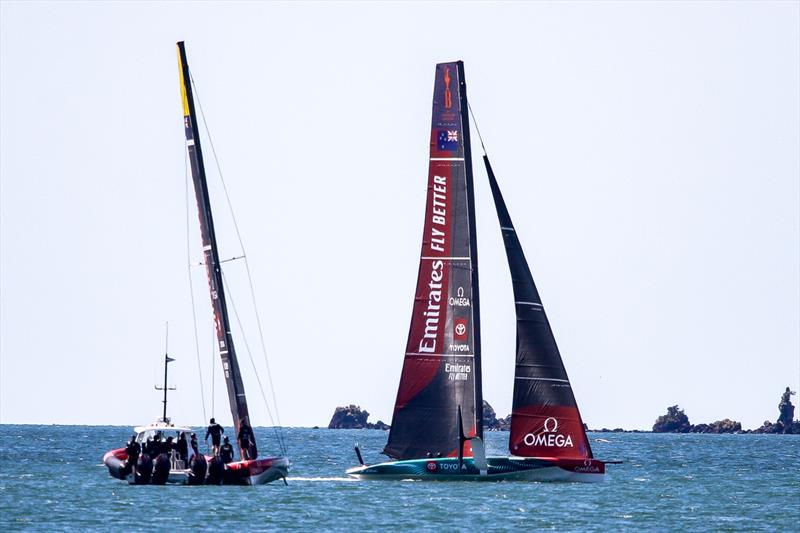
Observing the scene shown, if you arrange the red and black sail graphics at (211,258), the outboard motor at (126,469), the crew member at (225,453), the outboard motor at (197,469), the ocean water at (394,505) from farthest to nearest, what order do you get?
the outboard motor at (126,469)
the red and black sail graphics at (211,258)
the crew member at (225,453)
the outboard motor at (197,469)
the ocean water at (394,505)

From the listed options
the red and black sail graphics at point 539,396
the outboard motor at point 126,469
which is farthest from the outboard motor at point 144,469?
the red and black sail graphics at point 539,396

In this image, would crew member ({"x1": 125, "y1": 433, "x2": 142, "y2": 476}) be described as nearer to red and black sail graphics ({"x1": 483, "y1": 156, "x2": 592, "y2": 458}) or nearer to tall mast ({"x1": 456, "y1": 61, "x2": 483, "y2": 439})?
tall mast ({"x1": 456, "y1": 61, "x2": 483, "y2": 439})

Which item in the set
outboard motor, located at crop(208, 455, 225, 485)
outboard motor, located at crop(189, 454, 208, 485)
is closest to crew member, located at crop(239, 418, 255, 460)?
outboard motor, located at crop(208, 455, 225, 485)

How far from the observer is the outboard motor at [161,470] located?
5484 cm

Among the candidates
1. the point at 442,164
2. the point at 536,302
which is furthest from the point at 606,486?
the point at 442,164

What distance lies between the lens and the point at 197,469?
2142 inches

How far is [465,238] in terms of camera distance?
56.6 metres

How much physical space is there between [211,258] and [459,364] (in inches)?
338

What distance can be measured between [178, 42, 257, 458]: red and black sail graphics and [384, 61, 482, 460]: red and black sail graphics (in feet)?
16.8

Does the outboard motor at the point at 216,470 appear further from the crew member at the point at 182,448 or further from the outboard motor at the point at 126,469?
the outboard motor at the point at 126,469

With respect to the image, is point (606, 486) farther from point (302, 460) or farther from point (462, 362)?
point (302, 460)

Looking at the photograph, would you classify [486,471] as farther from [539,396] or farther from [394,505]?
[394,505]

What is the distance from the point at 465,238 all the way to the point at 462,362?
3.96 m

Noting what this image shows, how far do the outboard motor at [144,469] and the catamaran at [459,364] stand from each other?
660 centimetres
